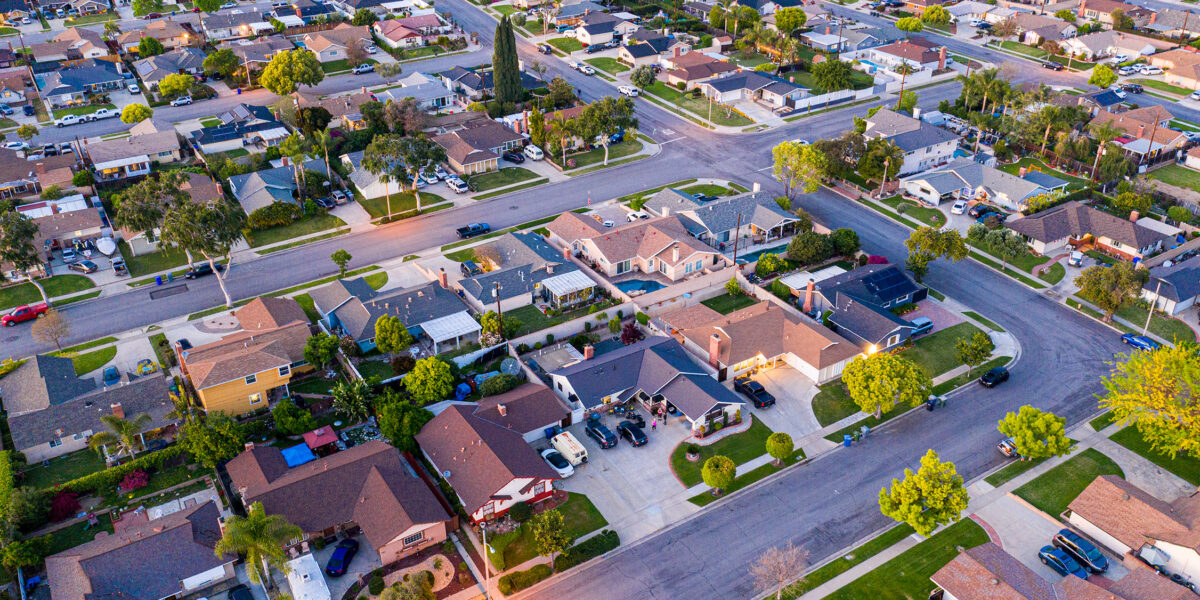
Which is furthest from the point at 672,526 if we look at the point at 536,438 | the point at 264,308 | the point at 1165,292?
the point at 1165,292

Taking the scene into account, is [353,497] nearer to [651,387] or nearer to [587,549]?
[587,549]

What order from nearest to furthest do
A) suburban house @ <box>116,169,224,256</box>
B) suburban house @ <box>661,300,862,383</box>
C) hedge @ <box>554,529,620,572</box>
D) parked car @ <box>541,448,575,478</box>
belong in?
hedge @ <box>554,529,620,572</box> < parked car @ <box>541,448,575,478</box> < suburban house @ <box>661,300,862,383</box> < suburban house @ <box>116,169,224,256</box>

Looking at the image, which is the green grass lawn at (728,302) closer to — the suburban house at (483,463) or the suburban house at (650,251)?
the suburban house at (650,251)

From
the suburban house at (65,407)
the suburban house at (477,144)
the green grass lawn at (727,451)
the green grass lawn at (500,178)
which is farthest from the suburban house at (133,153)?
the green grass lawn at (727,451)

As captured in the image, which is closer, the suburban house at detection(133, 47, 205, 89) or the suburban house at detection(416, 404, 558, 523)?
the suburban house at detection(416, 404, 558, 523)

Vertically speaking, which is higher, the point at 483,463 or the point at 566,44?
the point at 566,44

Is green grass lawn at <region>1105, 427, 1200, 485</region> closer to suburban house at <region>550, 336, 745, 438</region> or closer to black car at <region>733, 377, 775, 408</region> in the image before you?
black car at <region>733, 377, 775, 408</region>

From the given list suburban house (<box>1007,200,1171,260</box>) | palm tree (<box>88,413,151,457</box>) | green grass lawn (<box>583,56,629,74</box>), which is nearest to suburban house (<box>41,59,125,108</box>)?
green grass lawn (<box>583,56,629,74</box>)

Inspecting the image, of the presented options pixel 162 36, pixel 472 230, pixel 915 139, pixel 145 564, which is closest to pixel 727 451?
pixel 145 564
